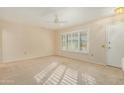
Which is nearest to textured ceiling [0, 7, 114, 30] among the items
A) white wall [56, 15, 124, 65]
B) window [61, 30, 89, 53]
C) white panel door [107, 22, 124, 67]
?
white wall [56, 15, 124, 65]

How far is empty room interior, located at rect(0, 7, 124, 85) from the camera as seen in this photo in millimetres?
2717

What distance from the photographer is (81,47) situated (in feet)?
15.5

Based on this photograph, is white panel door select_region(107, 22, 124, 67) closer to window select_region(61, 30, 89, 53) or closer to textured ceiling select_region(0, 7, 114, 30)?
textured ceiling select_region(0, 7, 114, 30)

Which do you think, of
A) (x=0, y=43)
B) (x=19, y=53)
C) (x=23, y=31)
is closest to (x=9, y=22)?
(x=23, y=31)

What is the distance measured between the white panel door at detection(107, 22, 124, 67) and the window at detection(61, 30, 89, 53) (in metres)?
1.09

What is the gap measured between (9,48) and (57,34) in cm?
311

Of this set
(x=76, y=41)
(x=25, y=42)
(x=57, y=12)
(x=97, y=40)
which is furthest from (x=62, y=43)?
(x=57, y=12)

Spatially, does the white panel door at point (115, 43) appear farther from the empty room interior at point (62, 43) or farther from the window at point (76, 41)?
the window at point (76, 41)

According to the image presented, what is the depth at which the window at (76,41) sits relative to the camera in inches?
177

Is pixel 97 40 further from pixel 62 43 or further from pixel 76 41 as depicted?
pixel 62 43

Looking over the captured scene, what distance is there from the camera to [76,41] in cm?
511

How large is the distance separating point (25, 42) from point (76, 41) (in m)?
2.86

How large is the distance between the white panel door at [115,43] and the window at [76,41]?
3.56 ft
